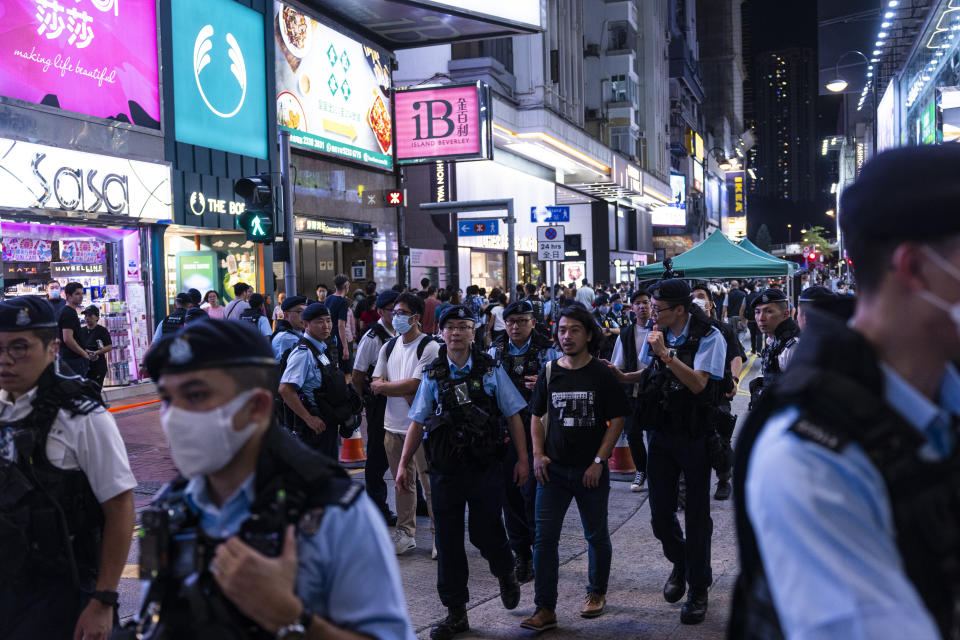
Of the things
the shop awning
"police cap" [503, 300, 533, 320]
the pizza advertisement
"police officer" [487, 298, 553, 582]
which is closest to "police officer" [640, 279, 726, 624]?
"police officer" [487, 298, 553, 582]

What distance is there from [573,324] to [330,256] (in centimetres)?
2042

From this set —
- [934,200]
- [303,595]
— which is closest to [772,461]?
[934,200]

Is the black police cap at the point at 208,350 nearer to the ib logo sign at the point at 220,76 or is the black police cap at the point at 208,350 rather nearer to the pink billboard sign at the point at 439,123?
the ib logo sign at the point at 220,76

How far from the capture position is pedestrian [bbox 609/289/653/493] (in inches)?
279

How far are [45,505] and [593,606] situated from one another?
3.65 m

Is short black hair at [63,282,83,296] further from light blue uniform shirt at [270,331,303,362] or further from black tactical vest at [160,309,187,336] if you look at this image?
light blue uniform shirt at [270,331,303,362]

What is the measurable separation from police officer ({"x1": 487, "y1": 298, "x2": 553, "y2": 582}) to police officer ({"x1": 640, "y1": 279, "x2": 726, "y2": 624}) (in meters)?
1.13

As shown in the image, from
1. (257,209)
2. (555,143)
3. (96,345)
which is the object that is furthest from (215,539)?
(555,143)

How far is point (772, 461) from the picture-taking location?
4.57 ft

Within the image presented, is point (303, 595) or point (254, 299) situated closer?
point (303, 595)

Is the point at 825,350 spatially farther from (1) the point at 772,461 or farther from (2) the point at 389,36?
(2) the point at 389,36

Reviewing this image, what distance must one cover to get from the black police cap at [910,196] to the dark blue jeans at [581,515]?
4.32 meters

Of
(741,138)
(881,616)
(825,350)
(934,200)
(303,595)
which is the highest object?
(741,138)

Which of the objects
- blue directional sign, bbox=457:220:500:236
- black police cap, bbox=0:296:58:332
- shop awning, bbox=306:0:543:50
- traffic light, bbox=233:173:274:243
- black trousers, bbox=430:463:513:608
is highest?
shop awning, bbox=306:0:543:50
